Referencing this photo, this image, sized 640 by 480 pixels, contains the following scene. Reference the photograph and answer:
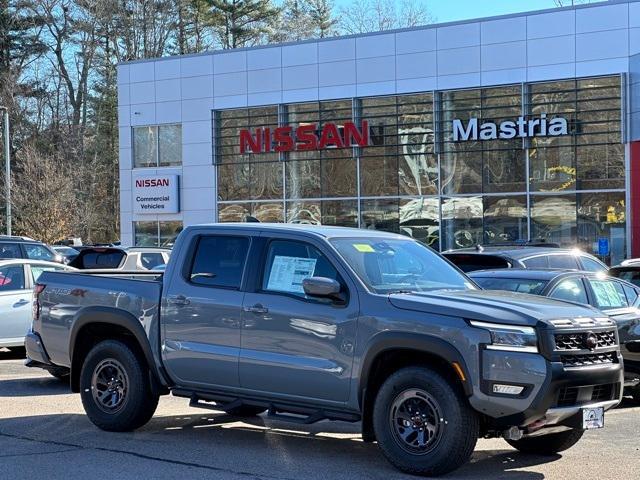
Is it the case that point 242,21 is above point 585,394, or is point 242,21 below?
above

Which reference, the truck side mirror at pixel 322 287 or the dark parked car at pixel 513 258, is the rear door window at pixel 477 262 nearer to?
the dark parked car at pixel 513 258

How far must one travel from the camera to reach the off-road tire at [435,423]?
6844 mm

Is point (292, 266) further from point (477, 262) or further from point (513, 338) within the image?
point (477, 262)

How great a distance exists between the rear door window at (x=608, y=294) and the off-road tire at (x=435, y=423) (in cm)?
437

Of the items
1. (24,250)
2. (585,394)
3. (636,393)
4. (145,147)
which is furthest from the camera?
(145,147)

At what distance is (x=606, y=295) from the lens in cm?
1097

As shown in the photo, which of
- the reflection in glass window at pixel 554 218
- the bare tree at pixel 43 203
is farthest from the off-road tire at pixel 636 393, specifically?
the bare tree at pixel 43 203

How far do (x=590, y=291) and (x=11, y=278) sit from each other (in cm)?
880

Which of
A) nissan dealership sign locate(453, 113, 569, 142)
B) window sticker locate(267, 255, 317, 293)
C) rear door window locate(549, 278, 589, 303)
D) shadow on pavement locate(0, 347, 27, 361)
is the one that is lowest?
shadow on pavement locate(0, 347, 27, 361)

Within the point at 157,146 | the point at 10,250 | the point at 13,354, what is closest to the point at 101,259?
the point at 10,250

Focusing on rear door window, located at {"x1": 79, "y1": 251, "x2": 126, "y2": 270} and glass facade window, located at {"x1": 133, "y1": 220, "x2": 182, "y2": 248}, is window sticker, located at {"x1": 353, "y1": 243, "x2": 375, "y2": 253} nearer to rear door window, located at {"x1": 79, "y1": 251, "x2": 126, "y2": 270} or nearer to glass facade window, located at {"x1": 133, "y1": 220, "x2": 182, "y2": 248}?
rear door window, located at {"x1": 79, "y1": 251, "x2": 126, "y2": 270}

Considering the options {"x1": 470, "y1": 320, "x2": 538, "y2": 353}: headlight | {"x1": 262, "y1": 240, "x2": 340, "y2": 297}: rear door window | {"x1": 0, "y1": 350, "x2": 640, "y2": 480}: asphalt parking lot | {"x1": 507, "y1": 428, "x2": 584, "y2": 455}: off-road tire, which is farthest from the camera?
{"x1": 507, "y1": 428, "x2": 584, "y2": 455}: off-road tire

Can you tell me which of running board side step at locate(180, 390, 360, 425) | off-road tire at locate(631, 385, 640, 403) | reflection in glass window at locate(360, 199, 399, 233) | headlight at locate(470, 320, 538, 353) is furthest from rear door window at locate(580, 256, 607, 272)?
reflection in glass window at locate(360, 199, 399, 233)

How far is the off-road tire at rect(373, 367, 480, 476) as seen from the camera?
684cm
